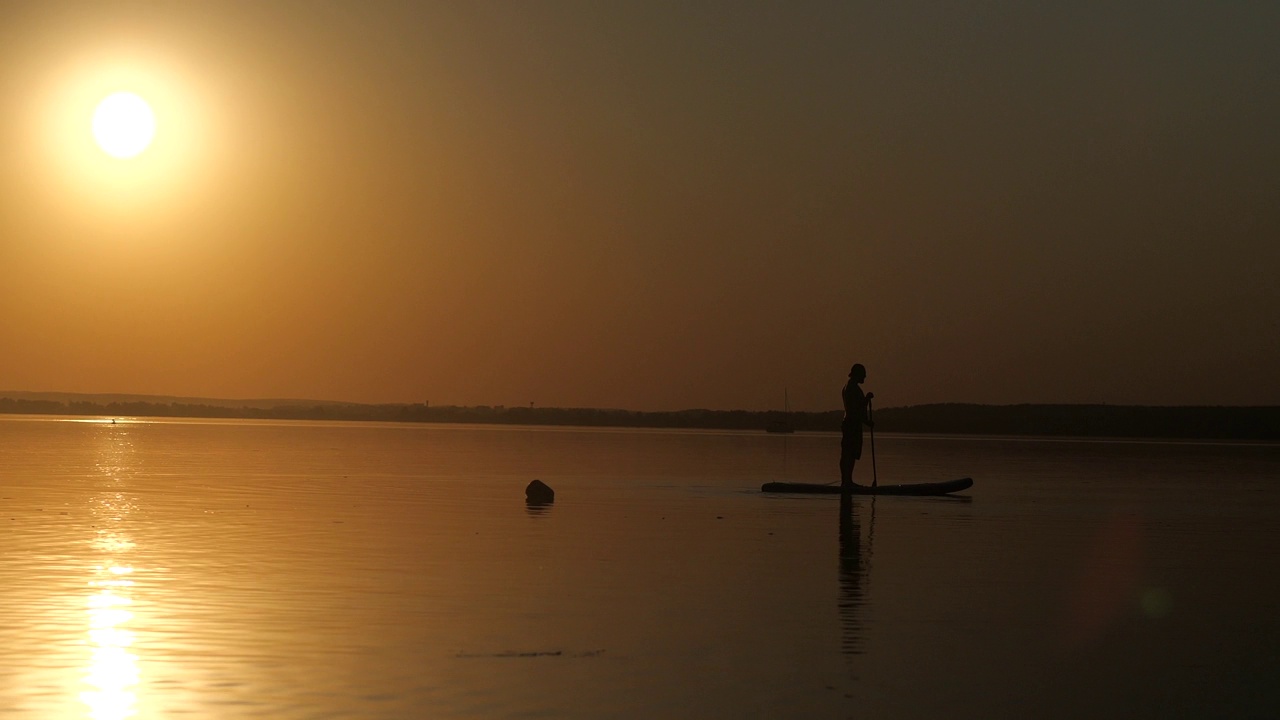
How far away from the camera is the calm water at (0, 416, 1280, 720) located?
9258 mm

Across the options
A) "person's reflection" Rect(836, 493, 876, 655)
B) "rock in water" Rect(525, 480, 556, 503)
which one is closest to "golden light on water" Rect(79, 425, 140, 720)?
"person's reflection" Rect(836, 493, 876, 655)

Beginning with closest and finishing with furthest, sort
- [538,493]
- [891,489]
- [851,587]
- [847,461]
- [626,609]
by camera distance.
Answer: [626,609], [851,587], [538,493], [891,489], [847,461]

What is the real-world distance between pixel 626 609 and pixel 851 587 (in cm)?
282

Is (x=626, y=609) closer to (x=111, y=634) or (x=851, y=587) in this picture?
(x=851, y=587)

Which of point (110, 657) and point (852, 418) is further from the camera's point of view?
point (852, 418)

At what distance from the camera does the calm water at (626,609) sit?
9.26 metres

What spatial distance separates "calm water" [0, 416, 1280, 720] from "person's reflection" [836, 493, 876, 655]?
57mm

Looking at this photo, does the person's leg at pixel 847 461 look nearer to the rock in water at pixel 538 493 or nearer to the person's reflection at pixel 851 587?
the person's reflection at pixel 851 587

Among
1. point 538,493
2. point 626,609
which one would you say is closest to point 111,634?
point 626,609

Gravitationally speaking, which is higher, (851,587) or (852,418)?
(852,418)

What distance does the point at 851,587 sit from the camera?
48.6ft

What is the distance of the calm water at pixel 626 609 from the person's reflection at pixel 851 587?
6 centimetres

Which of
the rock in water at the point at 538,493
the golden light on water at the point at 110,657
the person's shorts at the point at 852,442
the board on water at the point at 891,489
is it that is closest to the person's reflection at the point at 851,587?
the golden light on water at the point at 110,657

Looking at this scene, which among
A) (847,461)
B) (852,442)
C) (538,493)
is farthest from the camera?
(847,461)
